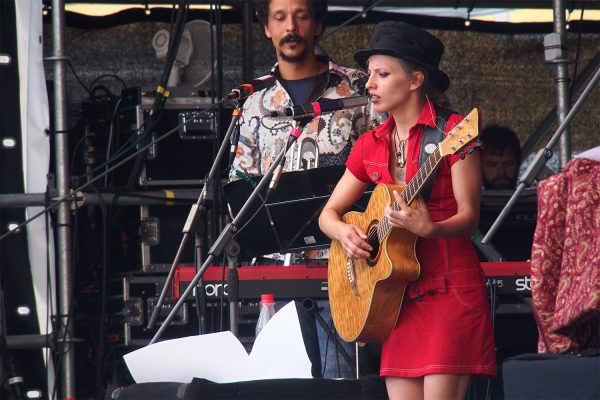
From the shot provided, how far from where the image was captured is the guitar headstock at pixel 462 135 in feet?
9.86

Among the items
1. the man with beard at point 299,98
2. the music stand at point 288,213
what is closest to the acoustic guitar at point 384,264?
the music stand at point 288,213

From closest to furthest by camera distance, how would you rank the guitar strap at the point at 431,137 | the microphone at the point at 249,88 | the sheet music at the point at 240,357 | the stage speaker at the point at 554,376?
1. the stage speaker at the point at 554,376
2. the sheet music at the point at 240,357
3. the guitar strap at the point at 431,137
4. the microphone at the point at 249,88

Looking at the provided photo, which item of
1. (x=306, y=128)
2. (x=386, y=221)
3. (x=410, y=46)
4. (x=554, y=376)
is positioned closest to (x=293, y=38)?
(x=306, y=128)

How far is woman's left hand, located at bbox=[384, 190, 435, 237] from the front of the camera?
9.90 feet

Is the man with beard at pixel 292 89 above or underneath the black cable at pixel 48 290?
above

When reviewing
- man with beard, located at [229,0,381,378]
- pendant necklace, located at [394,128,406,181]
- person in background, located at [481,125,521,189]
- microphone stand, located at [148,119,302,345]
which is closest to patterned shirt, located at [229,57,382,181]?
man with beard, located at [229,0,381,378]

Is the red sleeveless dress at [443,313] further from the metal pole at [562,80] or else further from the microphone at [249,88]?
the metal pole at [562,80]

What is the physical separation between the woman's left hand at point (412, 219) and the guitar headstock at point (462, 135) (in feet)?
0.62

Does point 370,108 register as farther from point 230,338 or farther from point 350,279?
point 230,338

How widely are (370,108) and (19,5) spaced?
1774 millimetres

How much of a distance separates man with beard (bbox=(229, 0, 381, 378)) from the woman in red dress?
0.77 meters

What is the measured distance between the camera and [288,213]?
155 inches

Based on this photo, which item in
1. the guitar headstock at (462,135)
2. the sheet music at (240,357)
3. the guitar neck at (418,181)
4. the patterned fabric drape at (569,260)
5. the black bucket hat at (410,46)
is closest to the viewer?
the patterned fabric drape at (569,260)

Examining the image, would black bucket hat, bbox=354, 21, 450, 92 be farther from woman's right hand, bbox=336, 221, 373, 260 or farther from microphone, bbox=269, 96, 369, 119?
woman's right hand, bbox=336, 221, 373, 260
